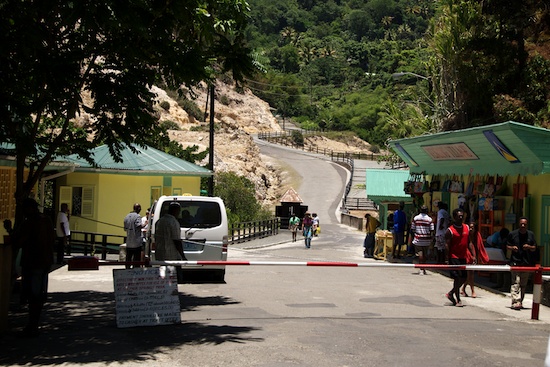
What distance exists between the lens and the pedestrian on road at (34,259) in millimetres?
9961

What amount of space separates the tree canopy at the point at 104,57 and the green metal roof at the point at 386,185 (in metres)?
22.6

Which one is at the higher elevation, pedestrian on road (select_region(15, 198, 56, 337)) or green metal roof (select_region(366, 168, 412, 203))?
green metal roof (select_region(366, 168, 412, 203))

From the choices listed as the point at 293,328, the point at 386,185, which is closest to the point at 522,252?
the point at 293,328

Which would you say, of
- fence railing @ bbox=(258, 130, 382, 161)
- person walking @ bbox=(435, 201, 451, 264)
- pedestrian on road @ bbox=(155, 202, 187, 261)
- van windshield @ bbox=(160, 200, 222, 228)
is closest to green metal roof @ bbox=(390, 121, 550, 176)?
person walking @ bbox=(435, 201, 451, 264)

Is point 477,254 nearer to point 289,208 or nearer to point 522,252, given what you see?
point 522,252

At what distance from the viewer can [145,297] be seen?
10.9m

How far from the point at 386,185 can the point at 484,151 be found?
15532mm

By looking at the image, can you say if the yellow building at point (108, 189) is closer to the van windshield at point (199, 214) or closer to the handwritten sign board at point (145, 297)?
the van windshield at point (199, 214)

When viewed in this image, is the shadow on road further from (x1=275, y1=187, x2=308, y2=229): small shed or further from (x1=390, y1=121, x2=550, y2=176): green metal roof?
(x1=275, y1=187, x2=308, y2=229): small shed

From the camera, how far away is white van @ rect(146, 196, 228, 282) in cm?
1675

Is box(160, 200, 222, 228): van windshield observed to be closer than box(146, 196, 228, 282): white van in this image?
No

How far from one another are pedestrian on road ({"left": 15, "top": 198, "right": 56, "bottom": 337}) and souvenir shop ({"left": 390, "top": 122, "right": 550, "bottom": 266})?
11.2m

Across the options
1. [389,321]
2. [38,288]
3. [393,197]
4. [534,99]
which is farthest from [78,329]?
[393,197]

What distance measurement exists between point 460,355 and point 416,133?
108 ft
